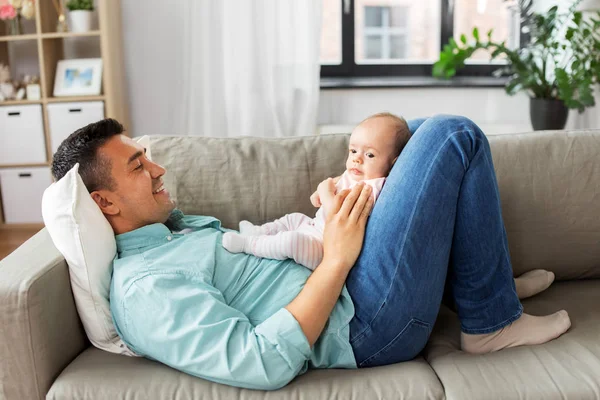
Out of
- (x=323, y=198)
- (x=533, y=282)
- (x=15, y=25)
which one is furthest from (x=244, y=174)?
(x=15, y=25)

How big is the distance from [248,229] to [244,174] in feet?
0.65

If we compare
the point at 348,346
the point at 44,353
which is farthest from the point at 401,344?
the point at 44,353

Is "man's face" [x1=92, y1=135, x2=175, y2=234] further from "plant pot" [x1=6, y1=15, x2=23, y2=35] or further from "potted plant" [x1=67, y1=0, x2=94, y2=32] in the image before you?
"plant pot" [x1=6, y1=15, x2=23, y2=35]

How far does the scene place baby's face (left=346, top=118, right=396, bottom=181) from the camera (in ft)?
5.62

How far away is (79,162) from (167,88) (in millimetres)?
2342

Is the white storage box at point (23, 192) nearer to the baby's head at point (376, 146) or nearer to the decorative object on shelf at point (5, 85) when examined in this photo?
the decorative object on shelf at point (5, 85)

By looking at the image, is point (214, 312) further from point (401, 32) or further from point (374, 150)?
point (401, 32)

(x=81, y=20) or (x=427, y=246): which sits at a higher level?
(x=81, y=20)

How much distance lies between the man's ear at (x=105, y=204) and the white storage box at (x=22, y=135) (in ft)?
7.32

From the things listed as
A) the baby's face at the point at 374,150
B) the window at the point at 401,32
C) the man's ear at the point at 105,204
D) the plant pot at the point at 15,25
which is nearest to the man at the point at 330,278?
the man's ear at the point at 105,204

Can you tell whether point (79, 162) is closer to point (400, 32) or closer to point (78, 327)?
point (78, 327)

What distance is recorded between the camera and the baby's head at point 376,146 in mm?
1713

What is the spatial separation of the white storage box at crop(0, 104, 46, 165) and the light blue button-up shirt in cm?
226

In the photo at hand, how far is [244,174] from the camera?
6.42 ft
